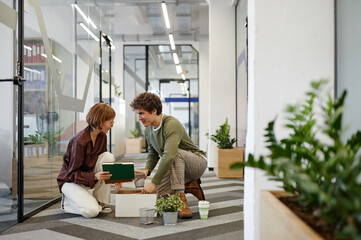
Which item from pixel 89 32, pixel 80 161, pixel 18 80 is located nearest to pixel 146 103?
pixel 80 161

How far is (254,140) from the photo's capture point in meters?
1.73

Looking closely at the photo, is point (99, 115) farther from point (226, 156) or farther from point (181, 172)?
point (226, 156)

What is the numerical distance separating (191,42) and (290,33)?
956 centimetres

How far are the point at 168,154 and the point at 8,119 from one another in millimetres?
1135

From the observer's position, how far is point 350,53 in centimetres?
180

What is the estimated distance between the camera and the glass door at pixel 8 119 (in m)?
2.53

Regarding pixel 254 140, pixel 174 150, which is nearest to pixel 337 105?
pixel 254 140

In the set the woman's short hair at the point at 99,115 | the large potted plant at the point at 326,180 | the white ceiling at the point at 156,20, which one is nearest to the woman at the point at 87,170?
the woman's short hair at the point at 99,115

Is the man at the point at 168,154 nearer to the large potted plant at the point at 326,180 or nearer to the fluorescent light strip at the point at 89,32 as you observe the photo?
the large potted plant at the point at 326,180

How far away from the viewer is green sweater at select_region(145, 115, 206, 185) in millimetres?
2660

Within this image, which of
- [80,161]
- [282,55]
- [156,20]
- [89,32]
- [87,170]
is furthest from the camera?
[156,20]

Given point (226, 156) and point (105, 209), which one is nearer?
point (105, 209)

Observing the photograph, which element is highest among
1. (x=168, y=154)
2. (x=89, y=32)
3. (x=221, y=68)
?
(x=89, y=32)

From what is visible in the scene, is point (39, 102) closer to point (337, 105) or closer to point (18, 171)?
point (18, 171)
